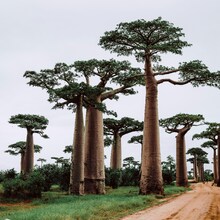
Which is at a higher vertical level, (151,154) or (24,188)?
(151,154)

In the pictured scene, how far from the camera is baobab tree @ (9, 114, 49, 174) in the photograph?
27953 mm

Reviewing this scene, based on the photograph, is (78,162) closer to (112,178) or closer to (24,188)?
(24,188)

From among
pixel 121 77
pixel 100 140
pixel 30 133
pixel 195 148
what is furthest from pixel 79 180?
pixel 195 148

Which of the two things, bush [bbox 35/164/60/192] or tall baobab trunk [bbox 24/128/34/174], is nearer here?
bush [bbox 35/164/60/192]

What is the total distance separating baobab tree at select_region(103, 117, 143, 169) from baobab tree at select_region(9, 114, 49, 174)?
5675mm

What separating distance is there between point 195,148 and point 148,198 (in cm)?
3777

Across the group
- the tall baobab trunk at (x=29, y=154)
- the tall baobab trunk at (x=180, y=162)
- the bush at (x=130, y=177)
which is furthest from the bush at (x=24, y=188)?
the bush at (x=130, y=177)

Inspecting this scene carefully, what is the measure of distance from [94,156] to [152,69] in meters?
6.06

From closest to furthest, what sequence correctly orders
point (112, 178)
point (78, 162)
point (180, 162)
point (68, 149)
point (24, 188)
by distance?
point (78, 162), point (24, 188), point (112, 178), point (180, 162), point (68, 149)

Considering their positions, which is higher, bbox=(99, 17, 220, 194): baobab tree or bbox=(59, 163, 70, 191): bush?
bbox=(99, 17, 220, 194): baobab tree

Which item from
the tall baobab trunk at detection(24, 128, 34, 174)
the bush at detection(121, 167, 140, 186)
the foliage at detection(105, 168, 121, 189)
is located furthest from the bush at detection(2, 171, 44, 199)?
the bush at detection(121, 167, 140, 186)

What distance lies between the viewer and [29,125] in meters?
28.6

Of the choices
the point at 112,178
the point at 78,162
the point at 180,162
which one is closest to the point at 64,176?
the point at 78,162

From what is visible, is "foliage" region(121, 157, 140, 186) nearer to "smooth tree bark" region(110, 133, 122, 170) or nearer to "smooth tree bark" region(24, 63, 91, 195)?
"smooth tree bark" region(110, 133, 122, 170)
